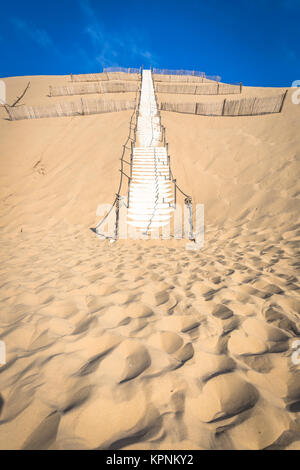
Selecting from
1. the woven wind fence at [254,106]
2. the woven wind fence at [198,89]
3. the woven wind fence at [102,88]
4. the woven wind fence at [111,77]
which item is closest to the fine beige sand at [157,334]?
the woven wind fence at [254,106]

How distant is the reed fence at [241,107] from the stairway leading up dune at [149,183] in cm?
249

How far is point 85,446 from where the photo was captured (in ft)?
3.95

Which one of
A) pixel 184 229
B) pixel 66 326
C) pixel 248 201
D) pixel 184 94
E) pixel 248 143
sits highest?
pixel 184 94

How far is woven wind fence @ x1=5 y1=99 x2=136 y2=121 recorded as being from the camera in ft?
42.5

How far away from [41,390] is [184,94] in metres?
22.5

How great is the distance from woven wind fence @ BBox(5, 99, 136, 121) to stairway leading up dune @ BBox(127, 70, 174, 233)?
99.0 inches

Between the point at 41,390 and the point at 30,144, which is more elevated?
the point at 30,144

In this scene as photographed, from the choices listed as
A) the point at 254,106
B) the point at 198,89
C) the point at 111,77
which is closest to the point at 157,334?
the point at 254,106

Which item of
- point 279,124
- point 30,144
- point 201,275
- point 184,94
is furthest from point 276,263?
point 184,94

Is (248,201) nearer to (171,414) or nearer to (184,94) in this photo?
(171,414)

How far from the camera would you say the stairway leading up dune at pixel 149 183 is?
6906 mm

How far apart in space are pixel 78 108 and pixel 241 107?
10315 millimetres

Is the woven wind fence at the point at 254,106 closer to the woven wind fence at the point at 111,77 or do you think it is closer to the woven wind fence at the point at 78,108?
the woven wind fence at the point at 78,108

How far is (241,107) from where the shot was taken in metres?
10.9
